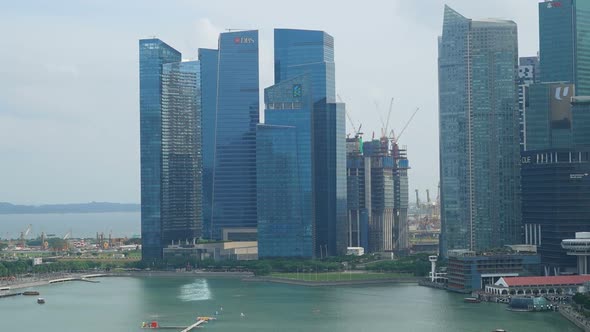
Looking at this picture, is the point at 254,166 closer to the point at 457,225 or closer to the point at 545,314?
the point at 457,225

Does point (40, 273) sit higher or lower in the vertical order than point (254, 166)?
lower

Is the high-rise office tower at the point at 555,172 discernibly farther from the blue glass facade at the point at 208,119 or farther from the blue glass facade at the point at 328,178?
the blue glass facade at the point at 208,119

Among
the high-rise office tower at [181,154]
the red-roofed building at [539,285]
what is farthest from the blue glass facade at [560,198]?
the high-rise office tower at [181,154]

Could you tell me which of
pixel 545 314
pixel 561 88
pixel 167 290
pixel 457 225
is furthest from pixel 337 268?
pixel 545 314

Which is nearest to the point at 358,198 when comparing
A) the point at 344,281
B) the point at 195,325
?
the point at 344,281

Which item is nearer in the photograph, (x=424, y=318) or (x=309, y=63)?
(x=424, y=318)

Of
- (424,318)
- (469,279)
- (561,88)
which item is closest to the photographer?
(424,318)
